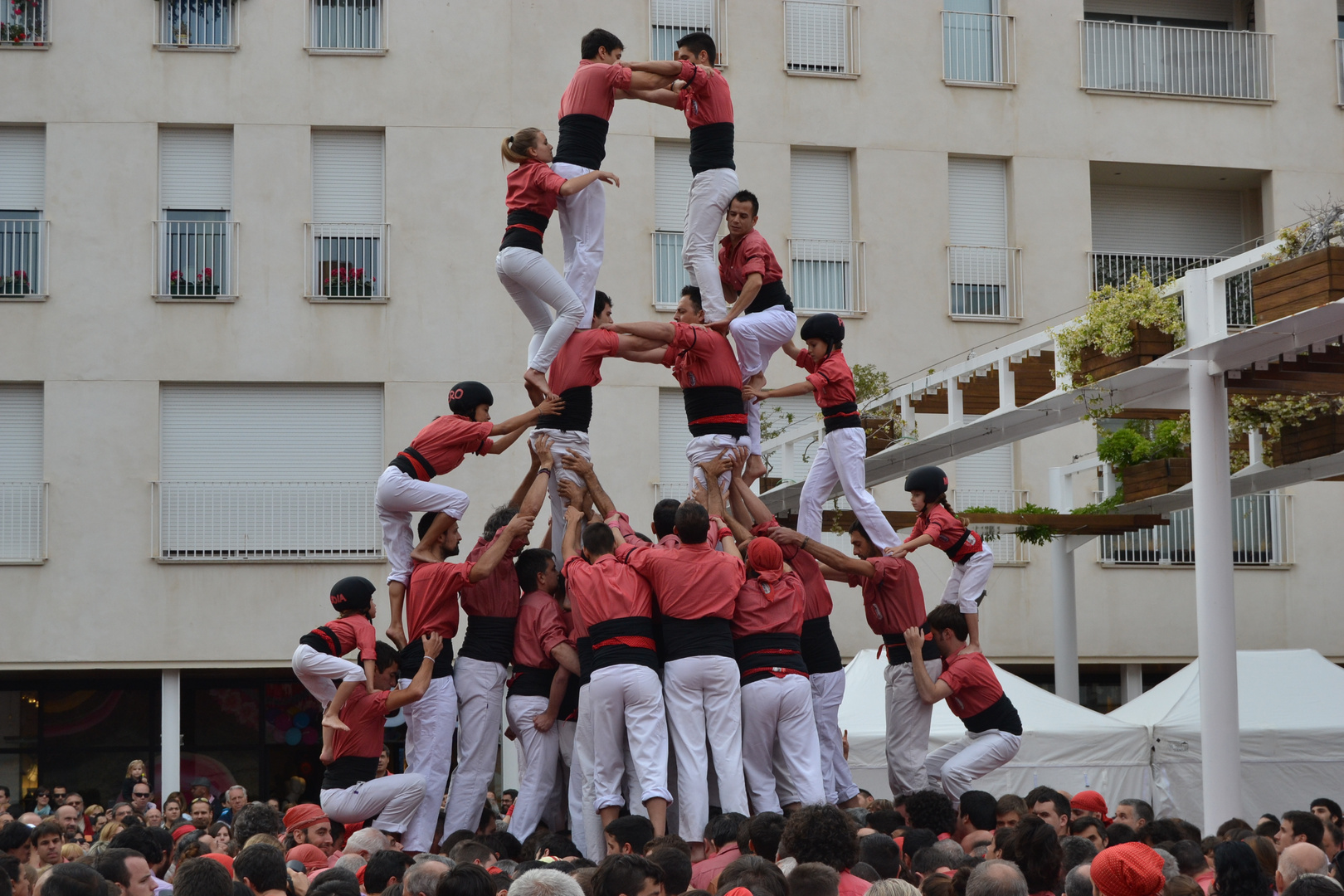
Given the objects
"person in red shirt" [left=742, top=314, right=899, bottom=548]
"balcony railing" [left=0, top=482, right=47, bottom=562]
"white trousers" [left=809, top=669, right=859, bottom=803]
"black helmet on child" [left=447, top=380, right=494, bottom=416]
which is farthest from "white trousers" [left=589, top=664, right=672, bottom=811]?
"balcony railing" [left=0, top=482, right=47, bottom=562]

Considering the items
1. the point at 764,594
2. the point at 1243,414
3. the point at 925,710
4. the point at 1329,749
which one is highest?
the point at 1243,414

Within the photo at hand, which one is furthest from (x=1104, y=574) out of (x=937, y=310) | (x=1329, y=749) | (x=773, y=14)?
(x=773, y=14)

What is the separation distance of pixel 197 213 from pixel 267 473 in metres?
3.85

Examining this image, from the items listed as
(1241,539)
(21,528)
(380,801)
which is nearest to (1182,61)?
(1241,539)

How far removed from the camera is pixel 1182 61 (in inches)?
942

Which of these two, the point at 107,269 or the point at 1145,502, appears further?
the point at 107,269

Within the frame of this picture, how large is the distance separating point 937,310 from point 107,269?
11896 mm

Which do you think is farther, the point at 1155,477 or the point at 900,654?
the point at 1155,477

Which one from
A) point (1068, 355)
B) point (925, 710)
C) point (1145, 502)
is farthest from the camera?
point (1145, 502)

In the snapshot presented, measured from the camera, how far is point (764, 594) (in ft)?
31.7

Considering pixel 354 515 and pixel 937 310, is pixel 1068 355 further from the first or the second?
pixel 354 515

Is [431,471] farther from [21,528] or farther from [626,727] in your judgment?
[21,528]

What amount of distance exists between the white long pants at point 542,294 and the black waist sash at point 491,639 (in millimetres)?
1753

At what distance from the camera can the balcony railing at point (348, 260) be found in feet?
69.3
